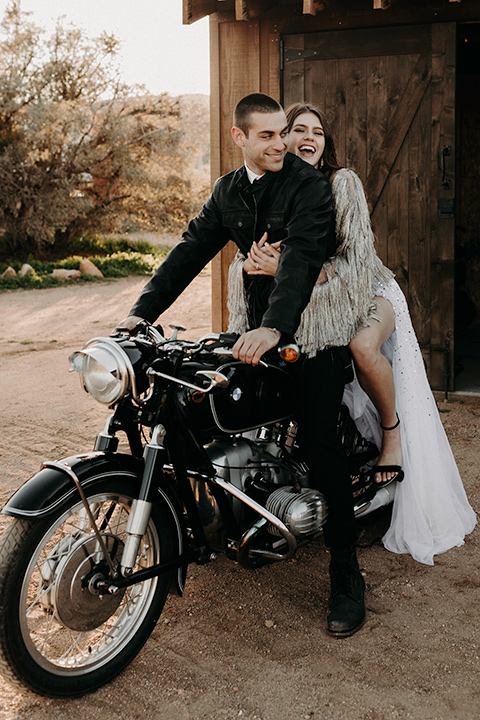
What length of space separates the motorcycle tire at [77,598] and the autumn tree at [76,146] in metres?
15.0

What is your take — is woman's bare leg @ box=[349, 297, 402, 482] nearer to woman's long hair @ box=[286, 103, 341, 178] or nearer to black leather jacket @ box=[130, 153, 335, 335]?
black leather jacket @ box=[130, 153, 335, 335]

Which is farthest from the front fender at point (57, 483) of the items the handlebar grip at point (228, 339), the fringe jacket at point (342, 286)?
the fringe jacket at point (342, 286)

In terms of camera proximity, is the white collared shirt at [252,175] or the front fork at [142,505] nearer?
the front fork at [142,505]

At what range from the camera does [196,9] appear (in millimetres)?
5652

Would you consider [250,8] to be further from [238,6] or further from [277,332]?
[277,332]

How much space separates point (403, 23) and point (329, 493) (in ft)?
13.5

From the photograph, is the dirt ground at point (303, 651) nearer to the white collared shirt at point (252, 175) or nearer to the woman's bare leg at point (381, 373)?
the woman's bare leg at point (381, 373)

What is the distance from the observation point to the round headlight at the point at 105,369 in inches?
Result: 86.7

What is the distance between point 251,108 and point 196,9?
3.55 meters

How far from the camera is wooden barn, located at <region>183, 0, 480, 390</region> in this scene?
553 centimetres

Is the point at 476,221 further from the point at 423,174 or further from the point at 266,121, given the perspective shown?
the point at 266,121

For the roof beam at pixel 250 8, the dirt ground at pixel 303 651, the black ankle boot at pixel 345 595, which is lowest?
the dirt ground at pixel 303 651

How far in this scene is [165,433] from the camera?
237 centimetres

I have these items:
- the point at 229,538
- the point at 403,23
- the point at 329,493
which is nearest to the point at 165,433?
the point at 229,538
